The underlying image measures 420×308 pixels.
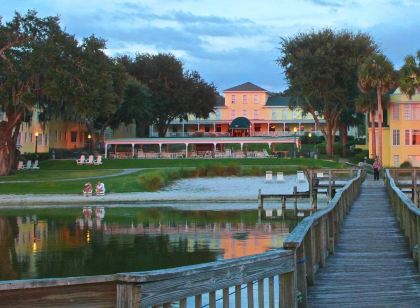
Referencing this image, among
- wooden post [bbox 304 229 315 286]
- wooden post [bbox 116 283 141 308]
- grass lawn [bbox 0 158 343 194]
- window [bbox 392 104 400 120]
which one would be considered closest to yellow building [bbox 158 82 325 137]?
grass lawn [bbox 0 158 343 194]

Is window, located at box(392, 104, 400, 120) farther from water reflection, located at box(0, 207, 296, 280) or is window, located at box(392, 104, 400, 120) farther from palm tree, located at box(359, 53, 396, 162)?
water reflection, located at box(0, 207, 296, 280)

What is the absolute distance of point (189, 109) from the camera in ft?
323

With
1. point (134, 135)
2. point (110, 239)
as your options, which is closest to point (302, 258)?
point (110, 239)

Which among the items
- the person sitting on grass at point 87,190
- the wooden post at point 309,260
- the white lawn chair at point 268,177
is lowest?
the person sitting on grass at point 87,190

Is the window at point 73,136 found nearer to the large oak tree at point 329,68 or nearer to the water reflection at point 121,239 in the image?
the large oak tree at point 329,68

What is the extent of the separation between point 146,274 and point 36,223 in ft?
107

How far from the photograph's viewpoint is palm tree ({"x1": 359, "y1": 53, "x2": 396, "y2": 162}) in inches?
2670

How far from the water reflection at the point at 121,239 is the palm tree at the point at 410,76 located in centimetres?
2882

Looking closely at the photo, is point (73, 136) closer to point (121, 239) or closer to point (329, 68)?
point (329, 68)

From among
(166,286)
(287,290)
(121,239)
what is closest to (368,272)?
(287,290)

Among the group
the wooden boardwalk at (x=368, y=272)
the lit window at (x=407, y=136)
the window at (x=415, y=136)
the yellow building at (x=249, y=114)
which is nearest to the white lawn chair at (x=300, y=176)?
the lit window at (x=407, y=136)

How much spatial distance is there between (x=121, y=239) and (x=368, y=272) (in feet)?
58.2

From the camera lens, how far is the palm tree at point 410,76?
66375mm

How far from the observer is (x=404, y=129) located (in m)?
71.1
